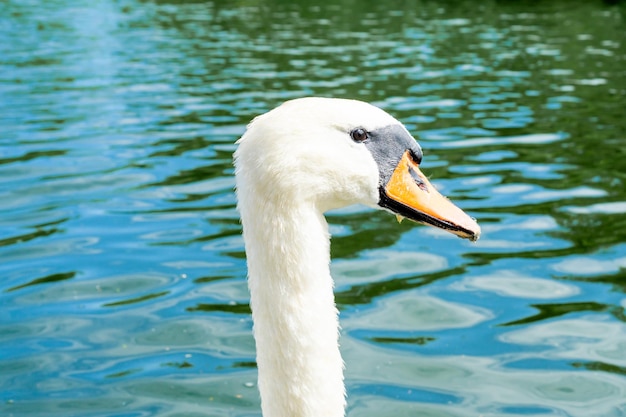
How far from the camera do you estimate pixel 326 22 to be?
32188mm

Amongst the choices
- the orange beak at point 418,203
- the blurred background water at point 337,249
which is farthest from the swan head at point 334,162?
the blurred background water at point 337,249

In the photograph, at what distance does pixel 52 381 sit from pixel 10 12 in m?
30.8

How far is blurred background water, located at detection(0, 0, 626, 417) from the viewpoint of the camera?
6664mm

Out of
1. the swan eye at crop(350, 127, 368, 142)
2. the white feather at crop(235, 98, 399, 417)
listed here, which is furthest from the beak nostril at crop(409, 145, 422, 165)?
the white feather at crop(235, 98, 399, 417)

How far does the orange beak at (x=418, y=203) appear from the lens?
4.25m

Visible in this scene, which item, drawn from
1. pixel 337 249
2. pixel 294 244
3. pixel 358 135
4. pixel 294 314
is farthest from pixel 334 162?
pixel 337 249

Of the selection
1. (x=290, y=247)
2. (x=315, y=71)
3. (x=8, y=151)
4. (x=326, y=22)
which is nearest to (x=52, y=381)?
(x=290, y=247)

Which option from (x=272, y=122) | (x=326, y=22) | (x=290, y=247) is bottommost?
(x=326, y=22)

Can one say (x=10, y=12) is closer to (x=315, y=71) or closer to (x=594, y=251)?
(x=315, y=71)

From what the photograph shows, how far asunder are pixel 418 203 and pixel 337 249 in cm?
508

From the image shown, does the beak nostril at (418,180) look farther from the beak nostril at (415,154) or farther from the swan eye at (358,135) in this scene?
the swan eye at (358,135)

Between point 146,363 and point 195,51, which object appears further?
point 195,51

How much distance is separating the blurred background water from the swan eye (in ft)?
4.35

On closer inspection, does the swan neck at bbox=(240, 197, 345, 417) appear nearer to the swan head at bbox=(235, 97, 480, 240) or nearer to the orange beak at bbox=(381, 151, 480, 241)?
the swan head at bbox=(235, 97, 480, 240)
